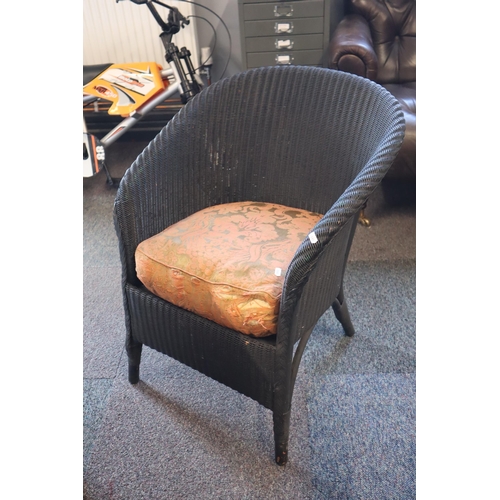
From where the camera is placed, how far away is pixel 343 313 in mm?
1359

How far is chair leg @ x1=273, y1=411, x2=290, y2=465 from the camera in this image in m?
1.01

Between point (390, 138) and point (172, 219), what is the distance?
0.57 meters

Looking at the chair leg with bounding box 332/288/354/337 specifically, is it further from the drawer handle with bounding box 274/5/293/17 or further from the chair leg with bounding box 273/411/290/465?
the drawer handle with bounding box 274/5/293/17

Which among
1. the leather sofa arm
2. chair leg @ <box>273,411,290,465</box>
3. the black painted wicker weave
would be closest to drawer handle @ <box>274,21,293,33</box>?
the leather sofa arm

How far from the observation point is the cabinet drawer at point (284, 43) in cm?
209

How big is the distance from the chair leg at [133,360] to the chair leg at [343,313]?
551 mm

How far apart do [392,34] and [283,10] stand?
58cm

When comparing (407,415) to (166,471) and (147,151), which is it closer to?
(166,471)

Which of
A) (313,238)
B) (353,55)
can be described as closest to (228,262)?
(313,238)

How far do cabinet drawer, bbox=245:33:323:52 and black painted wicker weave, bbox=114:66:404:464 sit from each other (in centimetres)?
103

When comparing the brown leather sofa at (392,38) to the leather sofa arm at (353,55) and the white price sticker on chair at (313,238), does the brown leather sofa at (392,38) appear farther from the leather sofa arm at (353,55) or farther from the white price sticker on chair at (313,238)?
the white price sticker on chair at (313,238)

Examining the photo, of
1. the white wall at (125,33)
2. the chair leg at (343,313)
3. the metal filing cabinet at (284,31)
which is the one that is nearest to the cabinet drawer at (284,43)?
the metal filing cabinet at (284,31)
